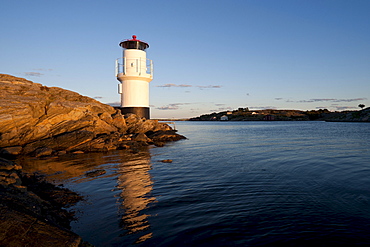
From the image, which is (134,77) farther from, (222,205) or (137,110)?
(222,205)

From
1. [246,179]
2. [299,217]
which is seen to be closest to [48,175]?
[246,179]

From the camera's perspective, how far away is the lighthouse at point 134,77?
97.8 feet

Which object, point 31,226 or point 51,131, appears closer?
point 31,226

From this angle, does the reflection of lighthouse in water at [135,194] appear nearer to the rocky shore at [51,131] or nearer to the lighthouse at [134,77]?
the rocky shore at [51,131]

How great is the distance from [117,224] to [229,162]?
10288 mm

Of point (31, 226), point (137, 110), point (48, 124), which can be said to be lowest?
point (31, 226)

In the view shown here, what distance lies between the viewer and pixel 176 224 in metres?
6.36

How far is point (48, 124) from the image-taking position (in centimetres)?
2050

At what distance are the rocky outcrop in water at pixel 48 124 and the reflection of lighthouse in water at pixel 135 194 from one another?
732 cm

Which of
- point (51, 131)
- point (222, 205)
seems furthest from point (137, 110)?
point (222, 205)

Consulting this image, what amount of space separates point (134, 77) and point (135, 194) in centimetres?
2276

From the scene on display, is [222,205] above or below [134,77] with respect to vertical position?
below

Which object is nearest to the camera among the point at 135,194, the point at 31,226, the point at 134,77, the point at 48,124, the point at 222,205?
the point at 31,226

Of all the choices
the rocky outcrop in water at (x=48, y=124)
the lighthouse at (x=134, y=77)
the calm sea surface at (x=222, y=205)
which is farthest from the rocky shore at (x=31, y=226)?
the lighthouse at (x=134, y=77)
